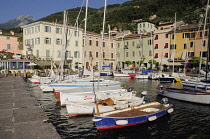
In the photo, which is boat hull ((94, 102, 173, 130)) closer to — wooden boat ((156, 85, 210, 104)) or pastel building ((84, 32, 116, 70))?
wooden boat ((156, 85, 210, 104))

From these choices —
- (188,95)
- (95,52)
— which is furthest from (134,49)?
(188,95)

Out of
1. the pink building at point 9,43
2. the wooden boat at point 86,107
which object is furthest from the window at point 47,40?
the wooden boat at point 86,107

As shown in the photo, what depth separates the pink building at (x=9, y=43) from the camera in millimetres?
53797

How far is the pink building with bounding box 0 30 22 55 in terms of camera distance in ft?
176

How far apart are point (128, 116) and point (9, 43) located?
5429cm

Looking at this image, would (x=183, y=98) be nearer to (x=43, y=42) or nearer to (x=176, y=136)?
(x=176, y=136)

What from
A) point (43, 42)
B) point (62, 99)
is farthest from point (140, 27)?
point (62, 99)

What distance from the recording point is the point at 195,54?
5056 centimetres

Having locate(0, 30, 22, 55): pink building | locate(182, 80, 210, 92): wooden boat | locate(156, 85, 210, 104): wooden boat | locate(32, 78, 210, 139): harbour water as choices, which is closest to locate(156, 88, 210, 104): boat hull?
locate(156, 85, 210, 104): wooden boat

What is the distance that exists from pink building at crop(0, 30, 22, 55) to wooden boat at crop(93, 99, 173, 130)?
167 ft

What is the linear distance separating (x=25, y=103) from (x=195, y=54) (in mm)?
47778

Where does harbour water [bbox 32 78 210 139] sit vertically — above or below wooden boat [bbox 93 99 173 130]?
below

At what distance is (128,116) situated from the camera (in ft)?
36.5

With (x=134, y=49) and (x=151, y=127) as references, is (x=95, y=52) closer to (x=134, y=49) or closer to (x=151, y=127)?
(x=134, y=49)
